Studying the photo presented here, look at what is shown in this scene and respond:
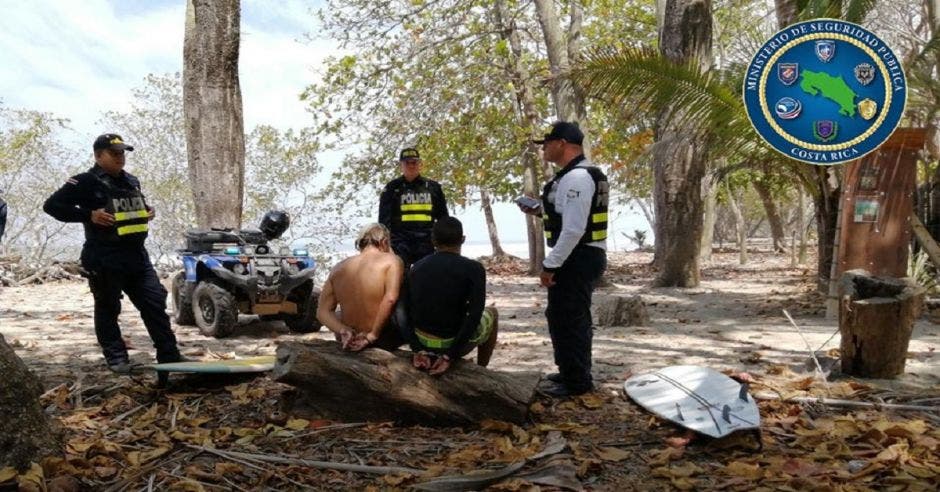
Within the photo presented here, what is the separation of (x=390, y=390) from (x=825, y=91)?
356cm

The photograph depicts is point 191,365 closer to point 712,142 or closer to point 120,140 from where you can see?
point 120,140

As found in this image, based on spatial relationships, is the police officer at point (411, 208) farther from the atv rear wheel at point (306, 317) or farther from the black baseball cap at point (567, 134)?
the black baseball cap at point (567, 134)

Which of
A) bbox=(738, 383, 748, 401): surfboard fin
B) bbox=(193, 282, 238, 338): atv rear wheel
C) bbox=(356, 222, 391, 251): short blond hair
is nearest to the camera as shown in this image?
bbox=(738, 383, 748, 401): surfboard fin

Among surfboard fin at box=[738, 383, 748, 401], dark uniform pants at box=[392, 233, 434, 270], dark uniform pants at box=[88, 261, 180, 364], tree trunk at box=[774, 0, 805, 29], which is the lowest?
surfboard fin at box=[738, 383, 748, 401]

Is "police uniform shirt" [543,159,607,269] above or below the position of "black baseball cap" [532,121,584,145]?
below

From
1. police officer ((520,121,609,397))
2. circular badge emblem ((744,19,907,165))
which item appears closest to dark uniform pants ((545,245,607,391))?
police officer ((520,121,609,397))

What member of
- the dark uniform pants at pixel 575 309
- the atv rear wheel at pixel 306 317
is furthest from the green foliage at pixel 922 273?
the atv rear wheel at pixel 306 317

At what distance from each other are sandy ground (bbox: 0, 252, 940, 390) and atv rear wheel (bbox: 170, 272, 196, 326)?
126 millimetres

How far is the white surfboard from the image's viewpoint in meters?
4.02

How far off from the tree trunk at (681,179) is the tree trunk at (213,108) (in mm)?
6058

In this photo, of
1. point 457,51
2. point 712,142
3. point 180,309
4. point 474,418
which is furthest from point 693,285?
point 474,418

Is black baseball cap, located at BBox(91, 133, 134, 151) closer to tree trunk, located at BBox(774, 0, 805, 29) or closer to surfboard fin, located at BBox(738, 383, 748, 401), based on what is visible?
surfboard fin, located at BBox(738, 383, 748, 401)

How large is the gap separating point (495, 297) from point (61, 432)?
9.52 m

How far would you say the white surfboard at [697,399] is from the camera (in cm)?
402
